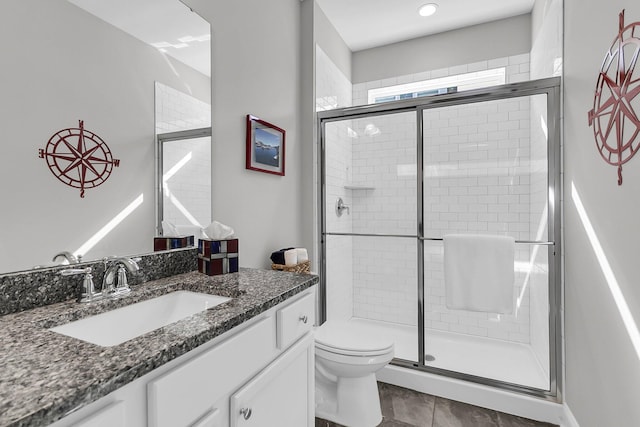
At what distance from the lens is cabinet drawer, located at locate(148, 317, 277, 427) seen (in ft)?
2.23

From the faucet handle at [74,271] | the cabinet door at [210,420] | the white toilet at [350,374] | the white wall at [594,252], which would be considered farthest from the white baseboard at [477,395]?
the faucet handle at [74,271]

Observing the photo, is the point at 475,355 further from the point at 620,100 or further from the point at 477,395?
the point at 620,100

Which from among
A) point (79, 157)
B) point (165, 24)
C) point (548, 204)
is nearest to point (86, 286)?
point (79, 157)

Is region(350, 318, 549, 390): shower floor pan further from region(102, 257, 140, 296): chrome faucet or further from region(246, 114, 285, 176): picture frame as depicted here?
region(102, 257, 140, 296): chrome faucet

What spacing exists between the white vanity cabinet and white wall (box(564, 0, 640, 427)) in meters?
1.16

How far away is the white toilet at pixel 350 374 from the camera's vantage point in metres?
1.74

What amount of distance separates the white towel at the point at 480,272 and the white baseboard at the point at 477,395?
0.47 m

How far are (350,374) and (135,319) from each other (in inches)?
46.7

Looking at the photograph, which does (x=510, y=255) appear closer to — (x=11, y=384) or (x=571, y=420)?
(x=571, y=420)

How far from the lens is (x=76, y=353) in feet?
2.18

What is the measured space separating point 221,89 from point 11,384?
1.49 m

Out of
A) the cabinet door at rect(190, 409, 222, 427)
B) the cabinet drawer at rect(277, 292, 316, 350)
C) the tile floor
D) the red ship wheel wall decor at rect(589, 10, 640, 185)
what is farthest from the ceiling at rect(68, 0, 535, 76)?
the tile floor

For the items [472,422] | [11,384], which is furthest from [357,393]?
[11,384]

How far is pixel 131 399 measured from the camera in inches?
25.0
